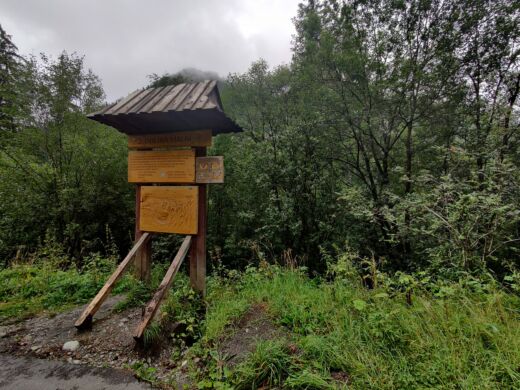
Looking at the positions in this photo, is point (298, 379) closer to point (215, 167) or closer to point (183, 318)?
point (183, 318)

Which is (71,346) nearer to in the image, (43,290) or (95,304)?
(95,304)

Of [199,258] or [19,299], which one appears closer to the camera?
[199,258]

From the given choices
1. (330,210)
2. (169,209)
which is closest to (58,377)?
(169,209)

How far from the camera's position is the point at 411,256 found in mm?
6785

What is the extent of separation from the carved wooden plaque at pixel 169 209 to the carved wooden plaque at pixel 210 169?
186 millimetres

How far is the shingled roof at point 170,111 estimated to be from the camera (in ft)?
9.12

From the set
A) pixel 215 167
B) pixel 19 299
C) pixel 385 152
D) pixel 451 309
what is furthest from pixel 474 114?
pixel 19 299

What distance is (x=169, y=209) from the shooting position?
3.24 m

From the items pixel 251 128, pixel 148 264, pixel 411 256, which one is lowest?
pixel 411 256

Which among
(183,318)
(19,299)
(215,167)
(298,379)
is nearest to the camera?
(298,379)

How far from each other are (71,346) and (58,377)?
42cm

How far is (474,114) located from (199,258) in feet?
26.2

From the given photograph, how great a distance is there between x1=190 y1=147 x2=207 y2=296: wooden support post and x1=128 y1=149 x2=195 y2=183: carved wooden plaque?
0.18 metres

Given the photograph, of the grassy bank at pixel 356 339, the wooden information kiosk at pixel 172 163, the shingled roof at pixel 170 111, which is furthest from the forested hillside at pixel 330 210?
the shingled roof at pixel 170 111
